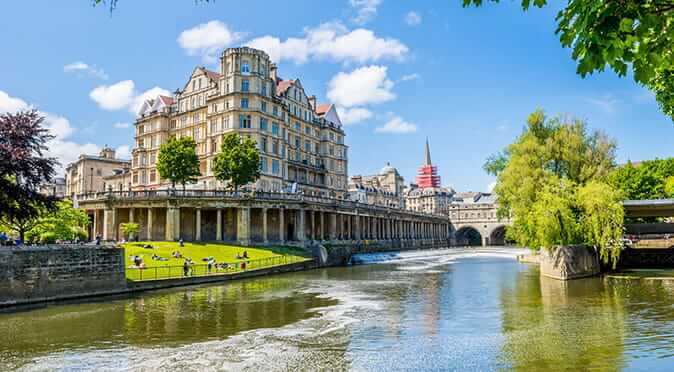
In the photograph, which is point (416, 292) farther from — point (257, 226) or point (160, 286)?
point (257, 226)

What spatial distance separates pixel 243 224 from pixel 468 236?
127354 millimetres

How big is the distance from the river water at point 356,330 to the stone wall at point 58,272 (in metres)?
2.86

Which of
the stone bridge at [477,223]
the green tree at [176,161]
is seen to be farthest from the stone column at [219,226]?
the stone bridge at [477,223]

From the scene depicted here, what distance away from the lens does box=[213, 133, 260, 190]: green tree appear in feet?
218

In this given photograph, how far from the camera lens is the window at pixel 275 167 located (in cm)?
→ 8188

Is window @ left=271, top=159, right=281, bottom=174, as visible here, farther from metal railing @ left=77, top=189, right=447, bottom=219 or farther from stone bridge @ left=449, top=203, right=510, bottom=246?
stone bridge @ left=449, top=203, right=510, bottom=246

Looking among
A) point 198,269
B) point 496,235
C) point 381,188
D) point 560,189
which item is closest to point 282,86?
point 198,269

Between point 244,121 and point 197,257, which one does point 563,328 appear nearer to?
point 197,257

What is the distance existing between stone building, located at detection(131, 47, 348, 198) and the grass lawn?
19.9 meters

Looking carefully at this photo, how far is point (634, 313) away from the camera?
2462 cm

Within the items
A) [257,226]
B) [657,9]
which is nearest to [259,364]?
[657,9]

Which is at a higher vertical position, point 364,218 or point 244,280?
point 364,218

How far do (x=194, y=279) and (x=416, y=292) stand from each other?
60.4 ft

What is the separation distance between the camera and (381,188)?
16462 cm
